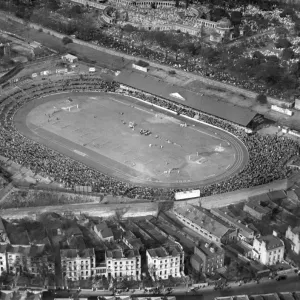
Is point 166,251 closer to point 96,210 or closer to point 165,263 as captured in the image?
point 165,263

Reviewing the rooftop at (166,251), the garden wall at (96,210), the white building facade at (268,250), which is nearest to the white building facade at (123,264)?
the rooftop at (166,251)

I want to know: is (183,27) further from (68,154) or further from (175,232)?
(175,232)

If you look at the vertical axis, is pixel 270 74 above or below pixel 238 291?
above

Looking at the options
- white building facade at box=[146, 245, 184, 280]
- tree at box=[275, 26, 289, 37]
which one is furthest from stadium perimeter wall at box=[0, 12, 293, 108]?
white building facade at box=[146, 245, 184, 280]

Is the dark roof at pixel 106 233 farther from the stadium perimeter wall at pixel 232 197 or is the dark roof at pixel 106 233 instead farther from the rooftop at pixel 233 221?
the rooftop at pixel 233 221

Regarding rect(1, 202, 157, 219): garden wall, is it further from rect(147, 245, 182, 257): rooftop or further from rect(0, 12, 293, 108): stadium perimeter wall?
rect(0, 12, 293, 108): stadium perimeter wall

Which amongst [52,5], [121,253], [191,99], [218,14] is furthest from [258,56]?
[121,253]

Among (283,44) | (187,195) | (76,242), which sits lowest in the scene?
(76,242)
